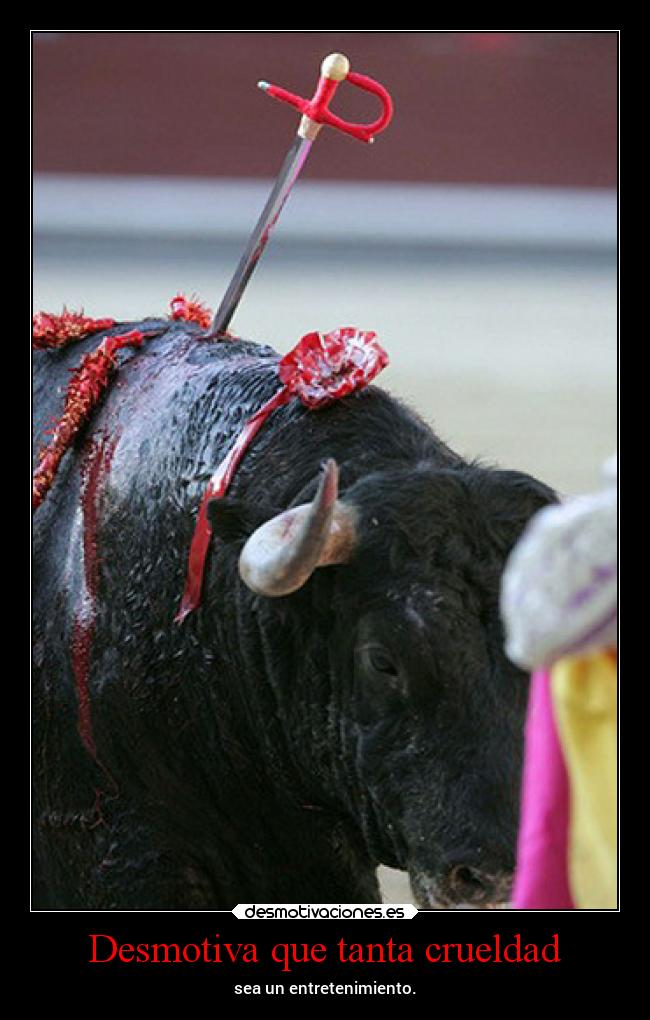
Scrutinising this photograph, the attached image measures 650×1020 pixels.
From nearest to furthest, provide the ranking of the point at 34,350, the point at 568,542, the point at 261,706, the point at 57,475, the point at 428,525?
1. the point at 568,542
2. the point at 428,525
3. the point at 261,706
4. the point at 57,475
5. the point at 34,350

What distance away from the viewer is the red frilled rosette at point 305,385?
3047 mm

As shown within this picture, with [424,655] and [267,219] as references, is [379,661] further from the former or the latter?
[267,219]

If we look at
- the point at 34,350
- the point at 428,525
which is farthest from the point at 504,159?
the point at 428,525

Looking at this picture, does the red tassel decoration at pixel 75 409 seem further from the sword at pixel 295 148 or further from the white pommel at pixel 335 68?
the white pommel at pixel 335 68

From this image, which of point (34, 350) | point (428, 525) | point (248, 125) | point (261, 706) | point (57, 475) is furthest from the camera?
point (248, 125)

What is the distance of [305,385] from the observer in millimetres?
3066

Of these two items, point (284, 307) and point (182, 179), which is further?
point (182, 179)

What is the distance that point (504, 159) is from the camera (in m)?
12.7

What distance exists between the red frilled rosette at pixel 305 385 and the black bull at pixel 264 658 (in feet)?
0.07

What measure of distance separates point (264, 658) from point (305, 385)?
0.39 meters

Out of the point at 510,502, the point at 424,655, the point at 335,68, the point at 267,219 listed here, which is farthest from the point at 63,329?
the point at 424,655

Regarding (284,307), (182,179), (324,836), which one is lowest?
(324,836)

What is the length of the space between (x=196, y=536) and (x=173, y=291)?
304 inches
